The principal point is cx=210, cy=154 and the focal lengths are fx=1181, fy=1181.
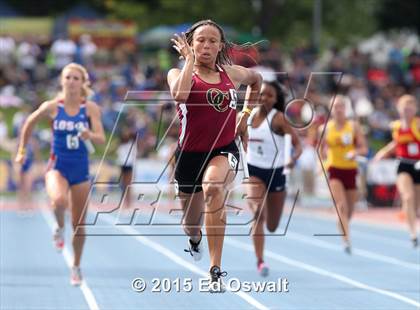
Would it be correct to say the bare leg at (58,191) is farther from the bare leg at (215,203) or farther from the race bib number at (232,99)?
the race bib number at (232,99)

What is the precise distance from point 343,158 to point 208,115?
289 inches

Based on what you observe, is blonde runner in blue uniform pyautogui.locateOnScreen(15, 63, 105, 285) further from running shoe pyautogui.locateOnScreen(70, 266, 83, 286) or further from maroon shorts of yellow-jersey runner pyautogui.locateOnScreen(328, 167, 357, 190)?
maroon shorts of yellow-jersey runner pyautogui.locateOnScreen(328, 167, 357, 190)

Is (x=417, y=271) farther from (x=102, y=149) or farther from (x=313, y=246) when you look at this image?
(x=102, y=149)

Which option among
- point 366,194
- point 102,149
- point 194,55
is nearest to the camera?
point 194,55

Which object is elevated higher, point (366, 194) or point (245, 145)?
point (245, 145)

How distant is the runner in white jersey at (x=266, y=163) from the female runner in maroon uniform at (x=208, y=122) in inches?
150

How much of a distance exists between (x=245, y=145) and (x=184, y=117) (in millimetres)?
760

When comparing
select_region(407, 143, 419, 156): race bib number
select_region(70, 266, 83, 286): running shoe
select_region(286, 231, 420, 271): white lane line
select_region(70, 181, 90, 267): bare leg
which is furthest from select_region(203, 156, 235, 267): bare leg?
select_region(407, 143, 419, 156): race bib number

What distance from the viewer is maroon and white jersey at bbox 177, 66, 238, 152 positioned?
9.41 m

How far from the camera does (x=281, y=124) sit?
13852 mm

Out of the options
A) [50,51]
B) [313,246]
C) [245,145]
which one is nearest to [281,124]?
[245,145]

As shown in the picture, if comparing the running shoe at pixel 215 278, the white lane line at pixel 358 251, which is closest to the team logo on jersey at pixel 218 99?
the running shoe at pixel 215 278

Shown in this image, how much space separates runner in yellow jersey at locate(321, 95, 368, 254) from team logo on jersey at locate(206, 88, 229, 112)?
7186 mm

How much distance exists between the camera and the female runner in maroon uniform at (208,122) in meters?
9.33
